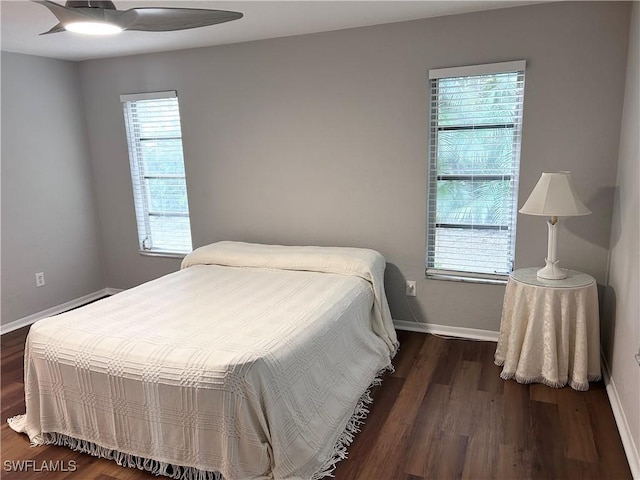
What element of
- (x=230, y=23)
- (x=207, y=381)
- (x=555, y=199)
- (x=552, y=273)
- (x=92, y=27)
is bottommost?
(x=207, y=381)

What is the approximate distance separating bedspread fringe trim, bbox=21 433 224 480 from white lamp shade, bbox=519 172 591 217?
2119 millimetres

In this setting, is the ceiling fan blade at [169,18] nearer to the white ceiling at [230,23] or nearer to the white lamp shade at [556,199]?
the white ceiling at [230,23]

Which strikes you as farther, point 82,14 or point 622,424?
point 622,424

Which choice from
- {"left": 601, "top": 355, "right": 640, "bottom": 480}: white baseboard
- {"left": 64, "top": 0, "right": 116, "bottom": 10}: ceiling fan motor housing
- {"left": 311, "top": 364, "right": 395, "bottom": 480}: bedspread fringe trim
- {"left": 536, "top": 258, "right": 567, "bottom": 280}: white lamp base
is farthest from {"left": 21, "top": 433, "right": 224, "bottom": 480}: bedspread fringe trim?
{"left": 536, "top": 258, "right": 567, "bottom": 280}: white lamp base

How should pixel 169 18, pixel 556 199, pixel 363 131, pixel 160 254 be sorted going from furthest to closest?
A: pixel 160 254 < pixel 363 131 < pixel 556 199 < pixel 169 18

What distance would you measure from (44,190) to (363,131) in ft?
9.15

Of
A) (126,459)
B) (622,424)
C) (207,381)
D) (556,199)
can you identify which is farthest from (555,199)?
(126,459)

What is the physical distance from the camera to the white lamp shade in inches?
101

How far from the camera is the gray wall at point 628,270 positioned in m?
2.13

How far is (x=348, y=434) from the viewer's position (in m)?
2.32

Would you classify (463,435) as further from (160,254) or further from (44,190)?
(44,190)

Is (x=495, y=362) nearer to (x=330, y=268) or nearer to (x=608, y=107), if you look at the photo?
(x=330, y=268)

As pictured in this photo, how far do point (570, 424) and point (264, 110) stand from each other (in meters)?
2.92

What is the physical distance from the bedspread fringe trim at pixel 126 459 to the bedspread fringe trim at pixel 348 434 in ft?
1.48
